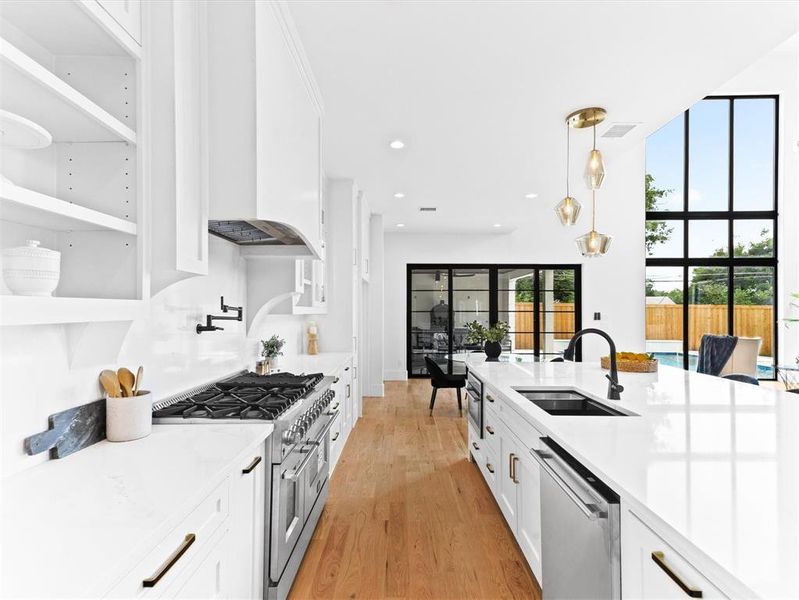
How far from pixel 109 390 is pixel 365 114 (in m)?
2.42

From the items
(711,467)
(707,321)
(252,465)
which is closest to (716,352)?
(707,321)

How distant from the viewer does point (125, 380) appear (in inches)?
59.2

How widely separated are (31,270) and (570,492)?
158 centimetres

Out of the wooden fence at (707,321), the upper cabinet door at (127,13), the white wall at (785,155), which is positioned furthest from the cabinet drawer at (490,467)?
the white wall at (785,155)

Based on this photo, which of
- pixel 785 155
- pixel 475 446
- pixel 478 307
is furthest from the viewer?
pixel 478 307

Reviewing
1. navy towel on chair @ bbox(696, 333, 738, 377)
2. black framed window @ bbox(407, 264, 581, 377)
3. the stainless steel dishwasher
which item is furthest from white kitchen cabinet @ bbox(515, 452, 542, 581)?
black framed window @ bbox(407, 264, 581, 377)

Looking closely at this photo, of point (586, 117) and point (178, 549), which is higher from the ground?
point (586, 117)

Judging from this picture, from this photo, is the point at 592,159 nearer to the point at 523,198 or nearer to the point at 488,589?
the point at 523,198

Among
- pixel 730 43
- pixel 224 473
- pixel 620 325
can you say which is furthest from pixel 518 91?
pixel 620 325

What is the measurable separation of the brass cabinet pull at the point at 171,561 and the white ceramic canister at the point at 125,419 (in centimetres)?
56

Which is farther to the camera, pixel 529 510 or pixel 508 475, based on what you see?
pixel 508 475

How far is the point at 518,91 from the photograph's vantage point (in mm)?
2736

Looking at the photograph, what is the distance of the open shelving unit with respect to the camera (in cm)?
110

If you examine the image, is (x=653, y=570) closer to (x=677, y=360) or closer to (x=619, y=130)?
(x=619, y=130)
